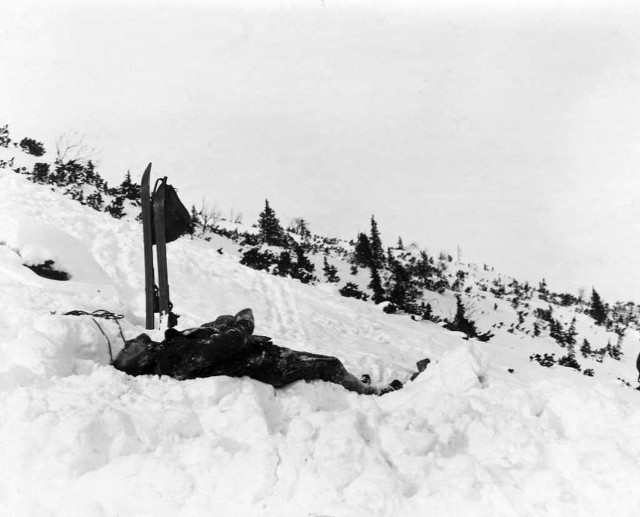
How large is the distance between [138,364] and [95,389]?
739 mm

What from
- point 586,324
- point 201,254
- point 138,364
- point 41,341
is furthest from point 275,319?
point 586,324

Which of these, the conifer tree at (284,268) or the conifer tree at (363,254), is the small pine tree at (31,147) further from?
the conifer tree at (363,254)

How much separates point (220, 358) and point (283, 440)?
1.41 metres

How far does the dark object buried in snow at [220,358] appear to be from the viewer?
4.51 metres

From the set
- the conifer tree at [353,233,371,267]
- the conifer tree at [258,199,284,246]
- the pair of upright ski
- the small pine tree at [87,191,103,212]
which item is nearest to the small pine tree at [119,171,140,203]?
the small pine tree at [87,191,103,212]

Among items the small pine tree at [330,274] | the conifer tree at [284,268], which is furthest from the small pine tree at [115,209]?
the small pine tree at [330,274]

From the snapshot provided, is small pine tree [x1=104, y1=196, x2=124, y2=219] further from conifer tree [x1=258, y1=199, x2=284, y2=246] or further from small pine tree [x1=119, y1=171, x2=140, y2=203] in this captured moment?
conifer tree [x1=258, y1=199, x2=284, y2=246]

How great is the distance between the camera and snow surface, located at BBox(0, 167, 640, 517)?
287 centimetres

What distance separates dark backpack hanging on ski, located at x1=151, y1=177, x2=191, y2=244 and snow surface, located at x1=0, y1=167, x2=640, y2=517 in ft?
5.19

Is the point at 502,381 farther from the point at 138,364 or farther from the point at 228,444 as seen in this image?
the point at 138,364

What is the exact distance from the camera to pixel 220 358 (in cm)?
461

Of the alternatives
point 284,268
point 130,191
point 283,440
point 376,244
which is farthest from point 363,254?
point 283,440

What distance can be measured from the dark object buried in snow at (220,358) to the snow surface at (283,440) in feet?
0.72

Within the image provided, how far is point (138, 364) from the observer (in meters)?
4.53
